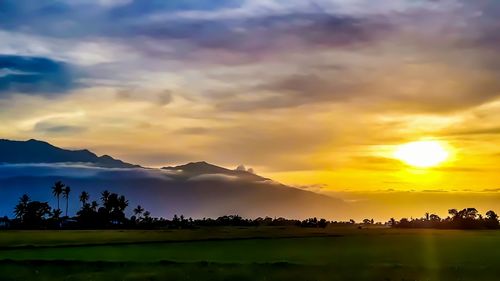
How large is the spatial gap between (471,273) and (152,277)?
25.1 metres

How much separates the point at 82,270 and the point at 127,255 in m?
17.5

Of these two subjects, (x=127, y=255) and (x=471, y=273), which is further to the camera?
(x=127, y=255)

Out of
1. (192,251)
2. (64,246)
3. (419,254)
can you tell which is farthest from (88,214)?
(419,254)

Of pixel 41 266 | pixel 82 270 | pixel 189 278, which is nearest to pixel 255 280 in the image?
pixel 189 278

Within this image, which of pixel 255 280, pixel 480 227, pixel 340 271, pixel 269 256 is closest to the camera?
pixel 255 280

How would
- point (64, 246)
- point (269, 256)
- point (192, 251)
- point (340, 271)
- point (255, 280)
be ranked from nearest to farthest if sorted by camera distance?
point (255, 280) < point (340, 271) < point (269, 256) < point (192, 251) < point (64, 246)

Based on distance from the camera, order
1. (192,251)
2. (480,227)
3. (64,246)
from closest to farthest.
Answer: (192,251) < (64,246) < (480,227)

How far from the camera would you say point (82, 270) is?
5462 cm

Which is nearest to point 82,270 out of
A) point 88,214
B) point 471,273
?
point 471,273

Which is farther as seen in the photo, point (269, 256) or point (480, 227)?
point (480, 227)

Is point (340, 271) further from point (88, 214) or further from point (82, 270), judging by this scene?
point (88, 214)

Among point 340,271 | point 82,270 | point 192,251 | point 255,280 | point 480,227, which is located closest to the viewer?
point 255,280

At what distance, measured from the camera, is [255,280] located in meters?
47.5

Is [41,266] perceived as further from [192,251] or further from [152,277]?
[192,251]
